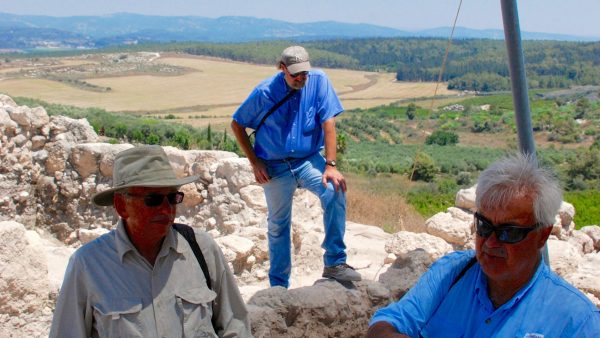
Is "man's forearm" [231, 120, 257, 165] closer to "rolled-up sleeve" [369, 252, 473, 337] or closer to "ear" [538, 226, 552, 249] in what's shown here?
"rolled-up sleeve" [369, 252, 473, 337]

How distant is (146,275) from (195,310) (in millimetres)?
255

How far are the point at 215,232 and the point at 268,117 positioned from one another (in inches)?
141

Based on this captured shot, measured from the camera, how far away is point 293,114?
4742 mm

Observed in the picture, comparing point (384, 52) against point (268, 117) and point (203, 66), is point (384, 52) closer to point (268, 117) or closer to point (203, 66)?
point (203, 66)

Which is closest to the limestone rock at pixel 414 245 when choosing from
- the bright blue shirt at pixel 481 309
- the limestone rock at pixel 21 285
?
the limestone rock at pixel 21 285

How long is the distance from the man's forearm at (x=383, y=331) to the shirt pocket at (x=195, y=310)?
69cm

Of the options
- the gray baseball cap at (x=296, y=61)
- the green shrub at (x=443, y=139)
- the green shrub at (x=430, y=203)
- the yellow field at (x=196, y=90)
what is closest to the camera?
the gray baseball cap at (x=296, y=61)

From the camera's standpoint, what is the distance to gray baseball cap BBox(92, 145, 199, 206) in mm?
2779

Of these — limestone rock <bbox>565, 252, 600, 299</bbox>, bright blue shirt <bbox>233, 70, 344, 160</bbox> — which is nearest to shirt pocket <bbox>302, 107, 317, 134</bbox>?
bright blue shirt <bbox>233, 70, 344, 160</bbox>

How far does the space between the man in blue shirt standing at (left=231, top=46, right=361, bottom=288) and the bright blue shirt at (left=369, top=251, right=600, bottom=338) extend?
5.44 feet

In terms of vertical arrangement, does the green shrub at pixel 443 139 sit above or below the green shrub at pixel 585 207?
below

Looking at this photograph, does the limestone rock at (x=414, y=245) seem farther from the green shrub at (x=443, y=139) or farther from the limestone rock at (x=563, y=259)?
the green shrub at (x=443, y=139)

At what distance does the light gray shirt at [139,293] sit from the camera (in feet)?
8.82

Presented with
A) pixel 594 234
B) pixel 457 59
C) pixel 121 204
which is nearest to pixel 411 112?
pixel 457 59
